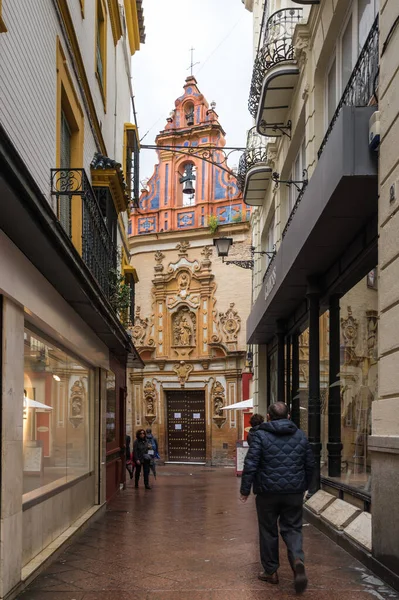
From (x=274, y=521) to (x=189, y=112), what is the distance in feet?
109

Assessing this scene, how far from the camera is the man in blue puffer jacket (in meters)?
7.84

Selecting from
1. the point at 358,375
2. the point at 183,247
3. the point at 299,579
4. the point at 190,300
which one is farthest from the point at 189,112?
the point at 299,579

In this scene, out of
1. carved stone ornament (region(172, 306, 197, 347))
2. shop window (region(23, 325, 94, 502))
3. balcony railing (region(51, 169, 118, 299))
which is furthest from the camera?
carved stone ornament (region(172, 306, 197, 347))

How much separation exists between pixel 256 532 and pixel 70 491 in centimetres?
269

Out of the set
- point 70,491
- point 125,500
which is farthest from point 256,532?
point 125,500

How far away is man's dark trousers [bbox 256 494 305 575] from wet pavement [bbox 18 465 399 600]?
0.83ft

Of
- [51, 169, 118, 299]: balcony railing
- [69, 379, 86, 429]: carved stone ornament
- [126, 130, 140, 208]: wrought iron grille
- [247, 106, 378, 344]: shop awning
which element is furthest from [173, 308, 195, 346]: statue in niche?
[69, 379, 86, 429]: carved stone ornament

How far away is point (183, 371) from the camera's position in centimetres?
3722

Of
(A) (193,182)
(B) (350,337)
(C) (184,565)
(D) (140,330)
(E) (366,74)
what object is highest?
(A) (193,182)

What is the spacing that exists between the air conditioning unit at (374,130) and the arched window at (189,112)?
3119 centimetres

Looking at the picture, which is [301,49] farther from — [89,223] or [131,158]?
[131,158]

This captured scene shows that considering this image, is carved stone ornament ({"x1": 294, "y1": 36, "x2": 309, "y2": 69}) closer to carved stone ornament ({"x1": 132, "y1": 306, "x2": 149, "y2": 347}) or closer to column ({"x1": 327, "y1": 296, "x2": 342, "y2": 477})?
column ({"x1": 327, "y1": 296, "x2": 342, "y2": 477})

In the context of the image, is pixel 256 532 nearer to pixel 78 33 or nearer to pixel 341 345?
pixel 341 345

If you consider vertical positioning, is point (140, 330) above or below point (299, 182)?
below
